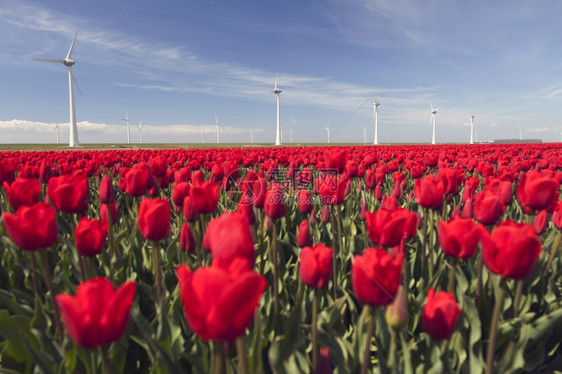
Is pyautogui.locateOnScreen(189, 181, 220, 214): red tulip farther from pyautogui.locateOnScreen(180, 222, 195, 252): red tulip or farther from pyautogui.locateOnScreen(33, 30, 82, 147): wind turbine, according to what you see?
pyautogui.locateOnScreen(33, 30, 82, 147): wind turbine

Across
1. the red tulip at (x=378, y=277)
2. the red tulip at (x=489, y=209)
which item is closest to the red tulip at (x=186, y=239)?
the red tulip at (x=378, y=277)

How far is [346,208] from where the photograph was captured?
5.22 meters

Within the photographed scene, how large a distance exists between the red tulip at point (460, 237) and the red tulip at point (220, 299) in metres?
1.30

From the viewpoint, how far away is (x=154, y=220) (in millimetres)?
2066

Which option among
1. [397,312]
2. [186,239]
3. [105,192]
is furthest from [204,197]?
[397,312]

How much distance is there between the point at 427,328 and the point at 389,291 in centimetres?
28

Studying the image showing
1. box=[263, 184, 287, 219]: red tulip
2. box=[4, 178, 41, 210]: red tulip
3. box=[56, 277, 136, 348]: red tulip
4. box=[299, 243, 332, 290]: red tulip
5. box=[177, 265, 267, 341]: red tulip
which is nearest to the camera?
box=[177, 265, 267, 341]: red tulip

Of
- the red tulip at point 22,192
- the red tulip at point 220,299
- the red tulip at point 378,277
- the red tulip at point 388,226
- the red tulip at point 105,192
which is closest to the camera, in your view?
the red tulip at point 220,299

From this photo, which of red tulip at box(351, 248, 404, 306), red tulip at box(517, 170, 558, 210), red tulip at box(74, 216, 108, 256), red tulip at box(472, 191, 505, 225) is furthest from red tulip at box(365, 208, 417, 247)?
red tulip at box(74, 216, 108, 256)

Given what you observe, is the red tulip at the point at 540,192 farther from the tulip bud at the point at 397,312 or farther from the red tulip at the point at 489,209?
the tulip bud at the point at 397,312

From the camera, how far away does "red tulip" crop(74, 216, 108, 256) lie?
1984 millimetres

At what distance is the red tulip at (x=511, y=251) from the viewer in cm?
146

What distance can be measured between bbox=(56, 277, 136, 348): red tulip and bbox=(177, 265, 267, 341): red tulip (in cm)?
26

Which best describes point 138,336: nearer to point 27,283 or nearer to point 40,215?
point 40,215
